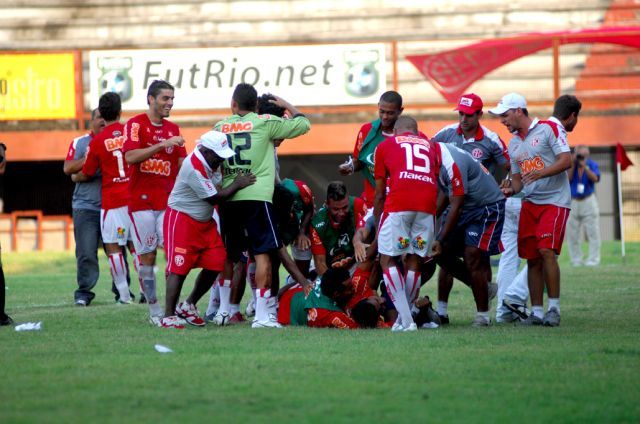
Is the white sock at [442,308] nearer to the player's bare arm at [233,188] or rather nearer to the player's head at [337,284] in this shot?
the player's head at [337,284]

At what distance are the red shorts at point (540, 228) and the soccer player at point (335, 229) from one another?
5.14ft

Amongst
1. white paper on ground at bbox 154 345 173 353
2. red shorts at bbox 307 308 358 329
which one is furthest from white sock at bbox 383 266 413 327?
white paper on ground at bbox 154 345 173 353

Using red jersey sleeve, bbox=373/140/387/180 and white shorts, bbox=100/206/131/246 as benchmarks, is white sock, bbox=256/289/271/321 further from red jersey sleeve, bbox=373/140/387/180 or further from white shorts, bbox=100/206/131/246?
white shorts, bbox=100/206/131/246

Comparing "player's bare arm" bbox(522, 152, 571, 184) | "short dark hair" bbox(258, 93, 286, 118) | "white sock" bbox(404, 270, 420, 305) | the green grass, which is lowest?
the green grass

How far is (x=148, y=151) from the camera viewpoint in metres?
11.8

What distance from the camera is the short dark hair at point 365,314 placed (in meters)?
11.2

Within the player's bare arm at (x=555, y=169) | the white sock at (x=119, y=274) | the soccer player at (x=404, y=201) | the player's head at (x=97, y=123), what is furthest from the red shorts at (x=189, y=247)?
the player's head at (x=97, y=123)

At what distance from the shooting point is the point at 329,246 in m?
12.5

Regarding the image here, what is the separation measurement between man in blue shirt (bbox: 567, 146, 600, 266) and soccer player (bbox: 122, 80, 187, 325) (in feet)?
36.1

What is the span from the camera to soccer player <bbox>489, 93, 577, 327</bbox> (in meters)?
11.4

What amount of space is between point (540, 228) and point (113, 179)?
199 inches

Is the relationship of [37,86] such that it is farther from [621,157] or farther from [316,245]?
[316,245]

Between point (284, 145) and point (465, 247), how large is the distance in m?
16.9

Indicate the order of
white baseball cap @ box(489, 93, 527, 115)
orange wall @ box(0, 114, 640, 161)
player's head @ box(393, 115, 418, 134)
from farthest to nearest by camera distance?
orange wall @ box(0, 114, 640, 161) < white baseball cap @ box(489, 93, 527, 115) < player's head @ box(393, 115, 418, 134)
